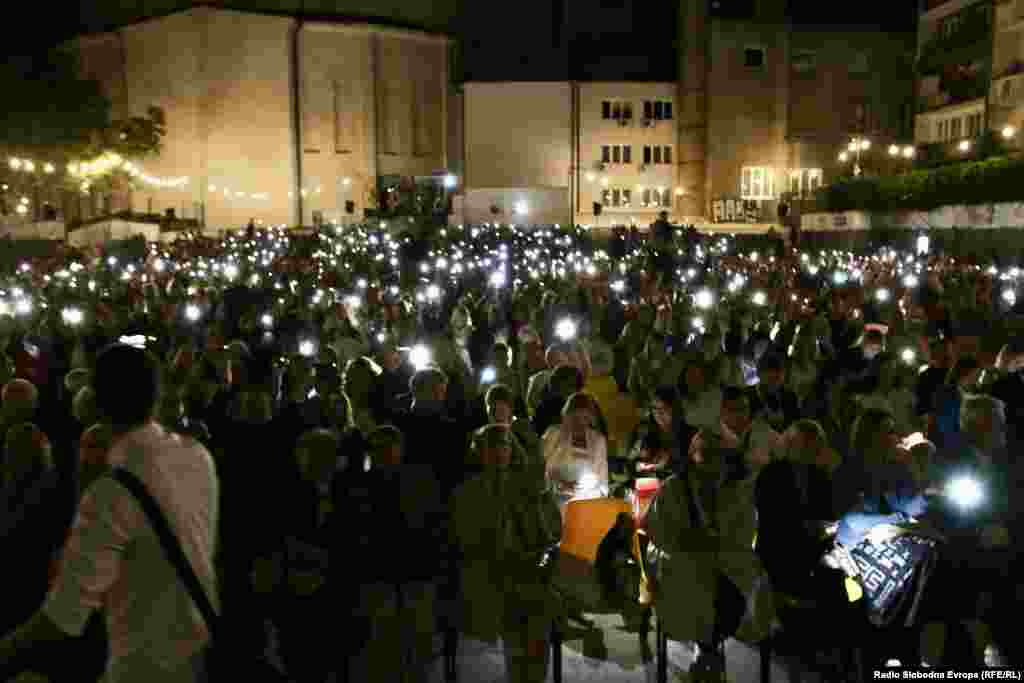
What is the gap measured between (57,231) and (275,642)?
41270 mm

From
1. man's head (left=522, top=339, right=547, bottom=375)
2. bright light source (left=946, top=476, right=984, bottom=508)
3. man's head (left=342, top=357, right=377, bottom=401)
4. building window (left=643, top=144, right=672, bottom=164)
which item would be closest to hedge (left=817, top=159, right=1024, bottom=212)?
man's head (left=522, top=339, right=547, bottom=375)

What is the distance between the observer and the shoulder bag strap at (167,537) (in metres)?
3.07

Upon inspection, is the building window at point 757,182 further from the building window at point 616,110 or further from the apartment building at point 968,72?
the apartment building at point 968,72

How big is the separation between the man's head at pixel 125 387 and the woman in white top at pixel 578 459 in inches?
162

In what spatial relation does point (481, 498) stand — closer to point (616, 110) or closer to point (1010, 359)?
point (1010, 359)

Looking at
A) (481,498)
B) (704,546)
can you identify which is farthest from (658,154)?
(704,546)

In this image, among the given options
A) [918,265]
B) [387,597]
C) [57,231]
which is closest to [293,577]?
[387,597]

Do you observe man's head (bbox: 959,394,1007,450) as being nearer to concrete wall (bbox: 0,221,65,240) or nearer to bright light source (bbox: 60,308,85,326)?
bright light source (bbox: 60,308,85,326)

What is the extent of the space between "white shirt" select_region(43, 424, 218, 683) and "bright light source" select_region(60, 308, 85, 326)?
375 inches

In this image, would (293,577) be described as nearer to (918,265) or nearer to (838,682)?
(838,682)

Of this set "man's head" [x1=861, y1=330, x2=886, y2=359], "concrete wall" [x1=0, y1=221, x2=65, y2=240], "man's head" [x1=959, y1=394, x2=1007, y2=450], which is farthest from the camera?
"concrete wall" [x1=0, y1=221, x2=65, y2=240]

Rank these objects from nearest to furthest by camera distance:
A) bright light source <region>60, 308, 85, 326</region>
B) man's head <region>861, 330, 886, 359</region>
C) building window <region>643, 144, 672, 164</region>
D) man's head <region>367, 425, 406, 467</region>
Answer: man's head <region>367, 425, 406, 467</region>, man's head <region>861, 330, 886, 359</region>, bright light source <region>60, 308, 85, 326</region>, building window <region>643, 144, 672, 164</region>

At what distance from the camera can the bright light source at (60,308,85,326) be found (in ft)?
39.7

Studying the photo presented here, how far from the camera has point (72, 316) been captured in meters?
12.5
